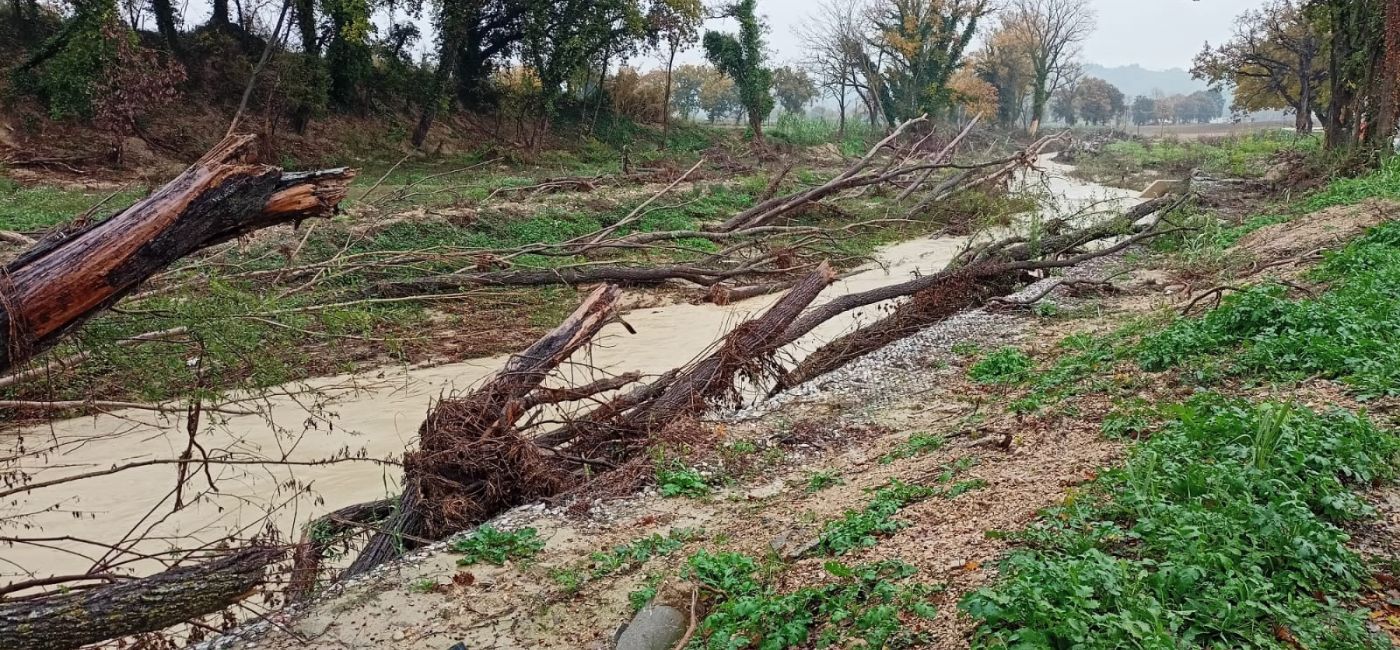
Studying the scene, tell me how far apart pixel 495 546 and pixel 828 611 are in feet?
7.05

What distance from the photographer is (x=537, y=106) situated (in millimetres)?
26312

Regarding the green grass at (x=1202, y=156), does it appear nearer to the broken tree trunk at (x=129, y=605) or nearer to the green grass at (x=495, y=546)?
the green grass at (x=495, y=546)

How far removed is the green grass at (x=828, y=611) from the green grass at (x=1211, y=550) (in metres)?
0.36

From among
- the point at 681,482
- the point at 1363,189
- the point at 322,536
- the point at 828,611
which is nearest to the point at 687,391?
the point at 681,482

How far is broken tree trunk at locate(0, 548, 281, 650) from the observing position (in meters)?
3.13

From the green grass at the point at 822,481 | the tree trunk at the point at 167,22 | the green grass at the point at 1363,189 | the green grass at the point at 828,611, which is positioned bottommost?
the green grass at the point at 822,481

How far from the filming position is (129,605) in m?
3.35

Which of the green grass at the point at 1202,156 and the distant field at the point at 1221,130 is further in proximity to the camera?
the distant field at the point at 1221,130

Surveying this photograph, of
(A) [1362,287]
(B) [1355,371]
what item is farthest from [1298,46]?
(B) [1355,371]

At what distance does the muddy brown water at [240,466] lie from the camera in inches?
219

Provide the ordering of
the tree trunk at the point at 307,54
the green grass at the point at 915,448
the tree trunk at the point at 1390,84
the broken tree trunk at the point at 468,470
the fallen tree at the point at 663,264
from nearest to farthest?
1. the broken tree trunk at the point at 468,470
2. the green grass at the point at 915,448
3. the fallen tree at the point at 663,264
4. the tree trunk at the point at 1390,84
5. the tree trunk at the point at 307,54

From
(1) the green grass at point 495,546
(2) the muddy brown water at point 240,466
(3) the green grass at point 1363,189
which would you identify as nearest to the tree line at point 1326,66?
(3) the green grass at point 1363,189

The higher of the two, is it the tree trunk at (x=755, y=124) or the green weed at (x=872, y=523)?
the tree trunk at (x=755, y=124)

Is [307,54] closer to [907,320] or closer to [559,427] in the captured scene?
[907,320]
